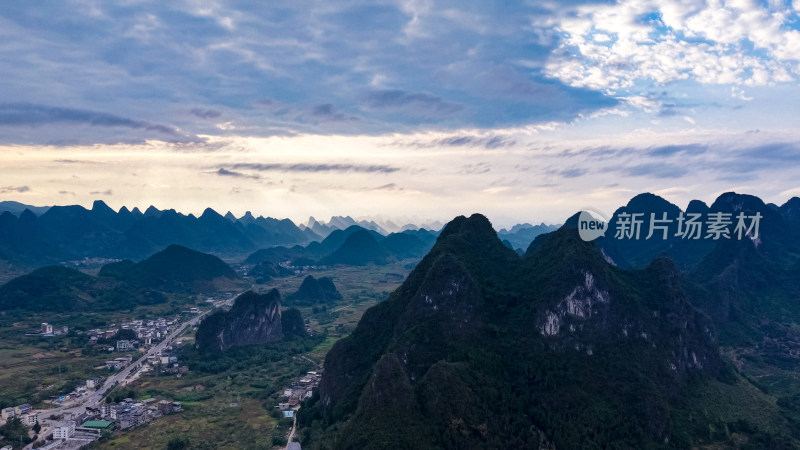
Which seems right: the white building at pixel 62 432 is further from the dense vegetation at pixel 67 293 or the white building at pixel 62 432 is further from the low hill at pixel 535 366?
the dense vegetation at pixel 67 293

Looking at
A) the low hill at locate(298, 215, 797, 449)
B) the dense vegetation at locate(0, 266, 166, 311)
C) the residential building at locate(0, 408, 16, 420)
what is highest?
the low hill at locate(298, 215, 797, 449)

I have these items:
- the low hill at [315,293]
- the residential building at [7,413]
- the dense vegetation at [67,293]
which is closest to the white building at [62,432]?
the residential building at [7,413]

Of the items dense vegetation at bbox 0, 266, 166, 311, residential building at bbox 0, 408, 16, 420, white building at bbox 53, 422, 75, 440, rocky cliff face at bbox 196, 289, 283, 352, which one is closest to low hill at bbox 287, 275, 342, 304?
dense vegetation at bbox 0, 266, 166, 311

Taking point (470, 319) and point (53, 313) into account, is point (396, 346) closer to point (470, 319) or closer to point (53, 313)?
point (470, 319)

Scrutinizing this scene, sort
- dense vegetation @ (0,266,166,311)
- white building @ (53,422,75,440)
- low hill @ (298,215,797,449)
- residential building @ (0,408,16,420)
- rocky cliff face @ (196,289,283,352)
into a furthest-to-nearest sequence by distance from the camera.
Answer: dense vegetation @ (0,266,166,311) → rocky cliff face @ (196,289,283,352) → residential building @ (0,408,16,420) → white building @ (53,422,75,440) → low hill @ (298,215,797,449)

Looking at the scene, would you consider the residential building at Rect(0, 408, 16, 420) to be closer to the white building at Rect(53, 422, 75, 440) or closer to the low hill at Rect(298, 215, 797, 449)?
the white building at Rect(53, 422, 75, 440)

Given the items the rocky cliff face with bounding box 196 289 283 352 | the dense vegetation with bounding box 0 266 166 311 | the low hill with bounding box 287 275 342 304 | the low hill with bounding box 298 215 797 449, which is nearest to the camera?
the low hill with bounding box 298 215 797 449

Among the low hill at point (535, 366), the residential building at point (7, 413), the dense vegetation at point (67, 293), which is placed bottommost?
the residential building at point (7, 413)

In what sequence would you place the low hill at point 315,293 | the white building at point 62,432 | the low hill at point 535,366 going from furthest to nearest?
the low hill at point 315,293 → the white building at point 62,432 → the low hill at point 535,366

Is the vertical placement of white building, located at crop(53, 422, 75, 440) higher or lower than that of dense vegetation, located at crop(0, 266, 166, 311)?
lower
